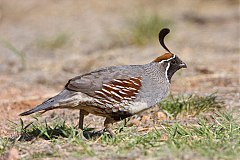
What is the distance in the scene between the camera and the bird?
5.32 m

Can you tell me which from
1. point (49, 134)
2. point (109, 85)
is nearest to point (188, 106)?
point (109, 85)

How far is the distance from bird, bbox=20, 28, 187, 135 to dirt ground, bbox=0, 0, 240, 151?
3.35 ft

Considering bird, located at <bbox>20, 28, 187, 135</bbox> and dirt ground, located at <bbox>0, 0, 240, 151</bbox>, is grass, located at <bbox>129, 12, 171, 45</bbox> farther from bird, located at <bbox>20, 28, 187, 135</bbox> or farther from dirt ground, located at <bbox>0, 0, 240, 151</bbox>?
bird, located at <bbox>20, 28, 187, 135</bbox>

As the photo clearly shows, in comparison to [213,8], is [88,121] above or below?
below

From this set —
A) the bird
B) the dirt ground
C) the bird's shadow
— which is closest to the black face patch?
the bird

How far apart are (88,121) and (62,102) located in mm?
1255

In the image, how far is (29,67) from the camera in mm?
9695

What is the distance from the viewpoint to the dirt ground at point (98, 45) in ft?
26.6

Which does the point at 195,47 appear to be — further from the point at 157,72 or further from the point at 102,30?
the point at 157,72

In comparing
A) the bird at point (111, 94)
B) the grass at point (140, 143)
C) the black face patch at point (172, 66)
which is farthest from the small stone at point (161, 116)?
the bird at point (111, 94)

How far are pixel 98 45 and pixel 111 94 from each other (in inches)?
240

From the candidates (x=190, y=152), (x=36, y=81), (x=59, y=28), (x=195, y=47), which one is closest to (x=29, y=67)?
(x=36, y=81)

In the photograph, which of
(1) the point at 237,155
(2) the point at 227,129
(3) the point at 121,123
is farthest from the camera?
(3) the point at 121,123

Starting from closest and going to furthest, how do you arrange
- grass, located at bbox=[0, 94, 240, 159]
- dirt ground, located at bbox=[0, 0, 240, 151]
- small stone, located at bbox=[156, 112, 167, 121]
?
grass, located at bbox=[0, 94, 240, 159]
small stone, located at bbox=[156, 112, 167, 121]
dirt ground, located at bbox=[0, 0, 240, 151]
